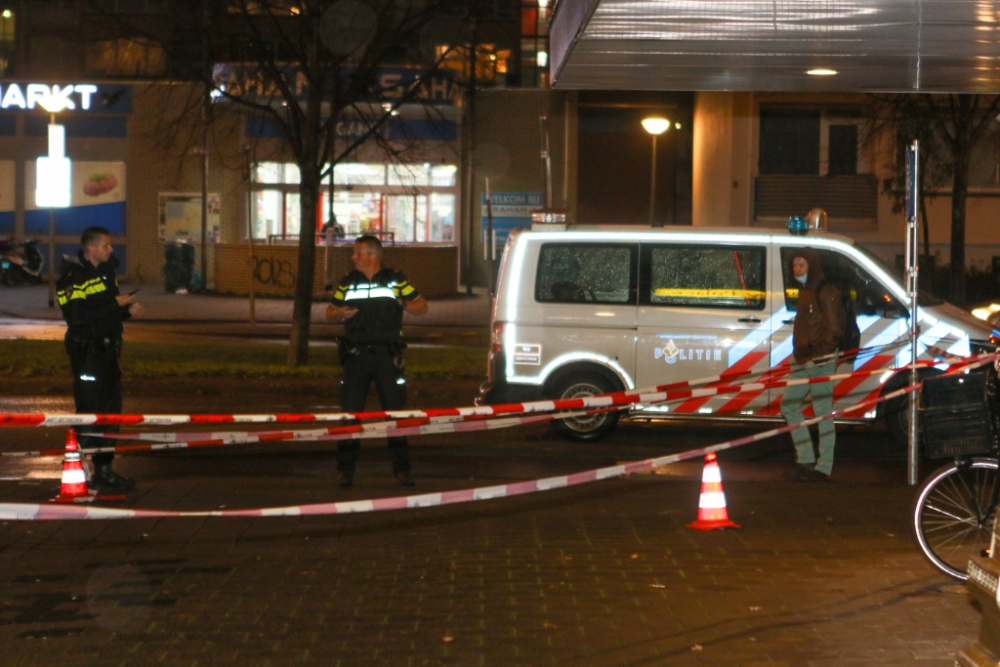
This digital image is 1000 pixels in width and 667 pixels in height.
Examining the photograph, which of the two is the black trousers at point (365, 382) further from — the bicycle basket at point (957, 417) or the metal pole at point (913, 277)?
the bicycle basket at point (957, 417)

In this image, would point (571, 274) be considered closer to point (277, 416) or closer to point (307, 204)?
point (277, 416)

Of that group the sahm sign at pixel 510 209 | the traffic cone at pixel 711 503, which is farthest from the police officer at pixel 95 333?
the sahm sign at pixel 510 209

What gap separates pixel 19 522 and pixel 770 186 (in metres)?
21.2

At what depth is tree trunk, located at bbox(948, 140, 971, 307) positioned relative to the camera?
62.3ft

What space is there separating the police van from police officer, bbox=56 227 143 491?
362cm

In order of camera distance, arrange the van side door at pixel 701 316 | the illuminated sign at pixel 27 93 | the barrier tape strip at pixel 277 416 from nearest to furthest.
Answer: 1. the barrier tape strip at pixel 277 416
2. the van side door at pixel 701 316
3. the illuminated sign at pixel 27 93

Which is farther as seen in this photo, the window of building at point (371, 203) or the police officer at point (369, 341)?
Answer: the window of building at point (371, 203)

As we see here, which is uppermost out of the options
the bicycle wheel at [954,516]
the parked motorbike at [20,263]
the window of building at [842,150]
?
the window of building at [842,150]

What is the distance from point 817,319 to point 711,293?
151 cm

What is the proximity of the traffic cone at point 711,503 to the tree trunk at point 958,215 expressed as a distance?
511 inches

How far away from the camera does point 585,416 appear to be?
11234 millimetres

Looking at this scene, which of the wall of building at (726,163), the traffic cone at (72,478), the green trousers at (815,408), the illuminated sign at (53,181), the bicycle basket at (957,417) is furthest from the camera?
the wall of building at (726,163)

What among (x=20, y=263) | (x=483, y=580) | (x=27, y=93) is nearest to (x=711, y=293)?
(x=483, y=580)

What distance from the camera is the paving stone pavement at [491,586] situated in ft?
17.8
